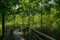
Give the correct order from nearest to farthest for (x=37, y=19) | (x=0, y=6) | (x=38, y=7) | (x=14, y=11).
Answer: (x=0, y=6), (x=14, y=11), (x=38, y=7), (x=37, y=19)

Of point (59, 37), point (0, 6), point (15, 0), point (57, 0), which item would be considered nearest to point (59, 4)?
point (57, 0)

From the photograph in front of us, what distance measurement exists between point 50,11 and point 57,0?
4305 millimetres

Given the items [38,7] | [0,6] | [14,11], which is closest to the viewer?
[0,6]

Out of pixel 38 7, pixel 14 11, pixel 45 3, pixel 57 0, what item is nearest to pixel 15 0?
pixel 14 11

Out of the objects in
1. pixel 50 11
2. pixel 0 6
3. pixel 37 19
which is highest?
pixel 0 6

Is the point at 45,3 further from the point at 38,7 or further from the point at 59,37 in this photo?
the point at 59,37

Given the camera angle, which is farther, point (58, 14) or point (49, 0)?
point (49, 0)

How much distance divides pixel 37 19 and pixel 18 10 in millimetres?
16746

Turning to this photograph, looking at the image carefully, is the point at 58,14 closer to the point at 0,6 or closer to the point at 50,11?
the point at 50,11

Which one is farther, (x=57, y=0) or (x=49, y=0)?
(x=49, y=0)

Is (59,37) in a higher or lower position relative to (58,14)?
lower

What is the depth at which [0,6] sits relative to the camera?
9.35 meters

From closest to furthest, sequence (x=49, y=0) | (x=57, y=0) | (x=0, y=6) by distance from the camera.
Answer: (x=0, y=6)
(x=57, y=0)
(x=49, y=0)

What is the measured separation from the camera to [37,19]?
107 ft
